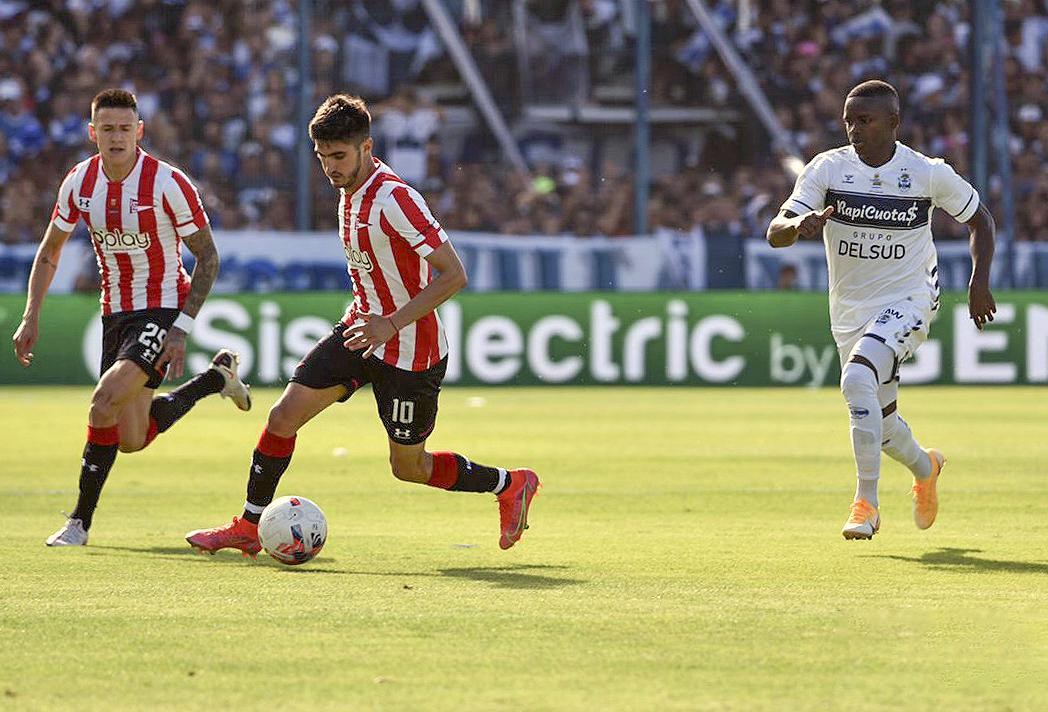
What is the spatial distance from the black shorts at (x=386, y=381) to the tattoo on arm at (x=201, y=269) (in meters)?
1.01

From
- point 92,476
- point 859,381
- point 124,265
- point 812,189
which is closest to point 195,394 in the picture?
point 124,265

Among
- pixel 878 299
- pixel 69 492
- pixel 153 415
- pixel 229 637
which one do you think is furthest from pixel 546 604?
pixel 69 492

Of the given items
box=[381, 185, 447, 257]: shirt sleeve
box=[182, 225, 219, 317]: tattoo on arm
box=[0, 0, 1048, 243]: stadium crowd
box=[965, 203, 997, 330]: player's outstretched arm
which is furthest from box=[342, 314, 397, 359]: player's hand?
box=[0, 0, 1048, 243]: stadium crowd

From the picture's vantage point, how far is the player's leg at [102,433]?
8.93 metres

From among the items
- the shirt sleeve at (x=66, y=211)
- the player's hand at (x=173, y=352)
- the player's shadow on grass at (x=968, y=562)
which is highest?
the shirt sleeve at (x=66, y=211)

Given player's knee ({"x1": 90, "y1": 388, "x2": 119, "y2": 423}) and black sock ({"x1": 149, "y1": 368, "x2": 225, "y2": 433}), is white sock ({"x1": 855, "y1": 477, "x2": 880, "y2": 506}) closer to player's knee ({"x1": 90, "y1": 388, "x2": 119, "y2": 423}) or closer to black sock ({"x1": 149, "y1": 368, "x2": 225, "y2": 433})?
player's knee ({"x1": 90, "y1": 388, "x2": 119, "y2": 423})

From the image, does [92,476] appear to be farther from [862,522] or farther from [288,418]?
[862,522]

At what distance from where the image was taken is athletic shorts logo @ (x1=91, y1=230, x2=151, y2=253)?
941 centimetres

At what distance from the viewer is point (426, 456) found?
862 cm

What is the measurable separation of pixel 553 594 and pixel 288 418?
167 cm

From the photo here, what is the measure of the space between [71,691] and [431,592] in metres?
2.11

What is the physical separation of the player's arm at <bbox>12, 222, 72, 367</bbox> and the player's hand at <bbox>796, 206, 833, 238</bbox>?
345cm

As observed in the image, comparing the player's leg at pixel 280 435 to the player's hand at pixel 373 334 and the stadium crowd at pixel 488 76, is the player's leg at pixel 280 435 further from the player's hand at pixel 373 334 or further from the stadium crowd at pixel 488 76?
the stadium crowd at pixel 488 76

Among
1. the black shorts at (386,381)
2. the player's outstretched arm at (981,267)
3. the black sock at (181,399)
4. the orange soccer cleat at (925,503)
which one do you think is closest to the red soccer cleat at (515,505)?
the black shorts at (386,381)
